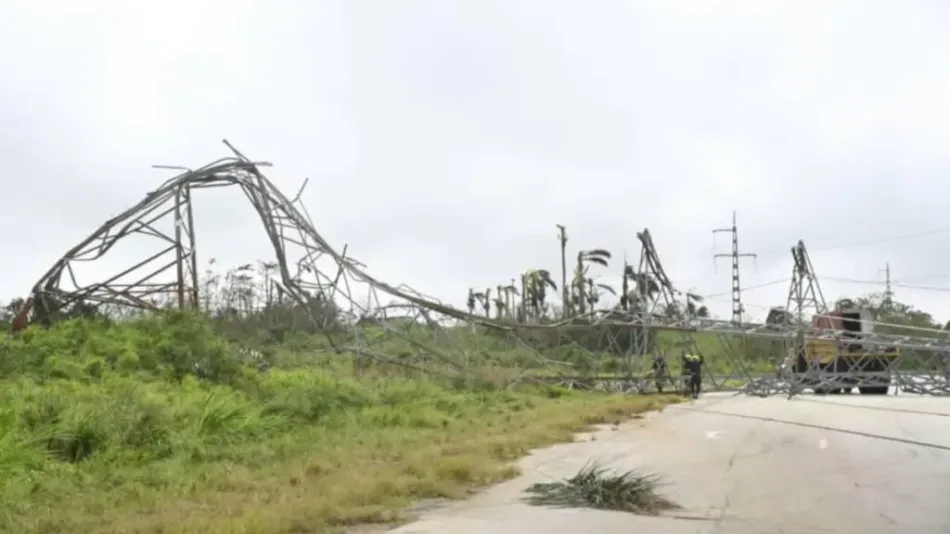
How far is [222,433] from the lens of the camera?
528 inches

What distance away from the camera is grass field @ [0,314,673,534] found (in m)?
8.67

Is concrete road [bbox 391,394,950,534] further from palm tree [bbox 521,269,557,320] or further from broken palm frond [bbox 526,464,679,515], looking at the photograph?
palm tree [bbox 521,269,557,320]

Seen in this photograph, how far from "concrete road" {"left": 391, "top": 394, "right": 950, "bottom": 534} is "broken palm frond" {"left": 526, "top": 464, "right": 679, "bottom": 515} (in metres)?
0.24

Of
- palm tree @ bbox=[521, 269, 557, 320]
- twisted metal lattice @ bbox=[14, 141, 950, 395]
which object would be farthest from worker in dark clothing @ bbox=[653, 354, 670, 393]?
palm tree @ bbox=[521, 269, 557, 320]

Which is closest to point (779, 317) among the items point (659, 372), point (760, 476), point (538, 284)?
point (659, 372)

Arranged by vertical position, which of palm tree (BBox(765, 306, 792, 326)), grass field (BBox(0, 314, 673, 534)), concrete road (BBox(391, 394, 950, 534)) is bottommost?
concrete road (BBox(391, 394, 950, 534))

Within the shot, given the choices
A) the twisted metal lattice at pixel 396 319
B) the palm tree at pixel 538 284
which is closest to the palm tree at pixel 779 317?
the twisted metal lattice at pixel 396 319

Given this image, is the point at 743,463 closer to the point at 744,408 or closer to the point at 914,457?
the point at 914,457

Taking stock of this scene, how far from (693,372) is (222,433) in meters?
16.5

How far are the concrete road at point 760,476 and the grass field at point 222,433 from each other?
0.82 metres

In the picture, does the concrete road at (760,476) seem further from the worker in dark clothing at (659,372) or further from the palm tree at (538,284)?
the palm tree at (538,284)

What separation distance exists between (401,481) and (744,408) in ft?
47.0

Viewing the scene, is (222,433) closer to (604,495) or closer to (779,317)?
(604,495)

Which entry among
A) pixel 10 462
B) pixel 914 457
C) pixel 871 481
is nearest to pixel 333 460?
pixel 10 462
